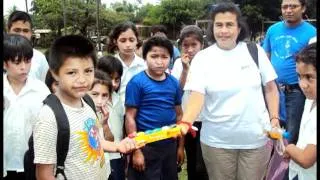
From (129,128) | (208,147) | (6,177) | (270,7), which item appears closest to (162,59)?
(129,128)

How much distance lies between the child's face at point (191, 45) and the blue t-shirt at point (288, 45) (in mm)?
813

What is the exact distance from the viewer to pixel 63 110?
1.85m

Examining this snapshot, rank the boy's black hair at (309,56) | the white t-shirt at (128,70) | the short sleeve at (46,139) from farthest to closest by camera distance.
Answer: the white t-shirt at (128,70)
the boy's black hair at (309,56)
the short sleeve at (46,139)

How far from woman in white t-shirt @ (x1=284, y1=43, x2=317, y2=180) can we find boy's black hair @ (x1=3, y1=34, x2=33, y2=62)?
1.39 meters

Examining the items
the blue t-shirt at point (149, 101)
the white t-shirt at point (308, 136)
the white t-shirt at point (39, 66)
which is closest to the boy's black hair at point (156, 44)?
the blue t-shirt at point (149, 101)

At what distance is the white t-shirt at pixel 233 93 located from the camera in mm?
2518

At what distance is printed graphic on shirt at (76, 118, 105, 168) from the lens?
191 centimetres

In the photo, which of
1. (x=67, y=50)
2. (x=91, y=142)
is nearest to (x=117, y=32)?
(x=67, y=50)

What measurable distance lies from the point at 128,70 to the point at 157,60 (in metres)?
0.44

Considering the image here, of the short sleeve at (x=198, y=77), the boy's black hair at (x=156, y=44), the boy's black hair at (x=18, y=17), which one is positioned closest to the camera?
the short sleeve at (x=198, y=77)

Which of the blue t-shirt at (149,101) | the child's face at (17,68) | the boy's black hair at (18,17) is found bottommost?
the blue t-shirt at (149,101)

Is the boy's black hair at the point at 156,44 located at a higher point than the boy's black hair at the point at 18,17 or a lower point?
lower

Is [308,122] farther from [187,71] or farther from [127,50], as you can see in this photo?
[127,50]

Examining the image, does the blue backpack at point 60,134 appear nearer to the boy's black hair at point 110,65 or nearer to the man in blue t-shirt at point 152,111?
the man in blue t-shirt at point 152,111
